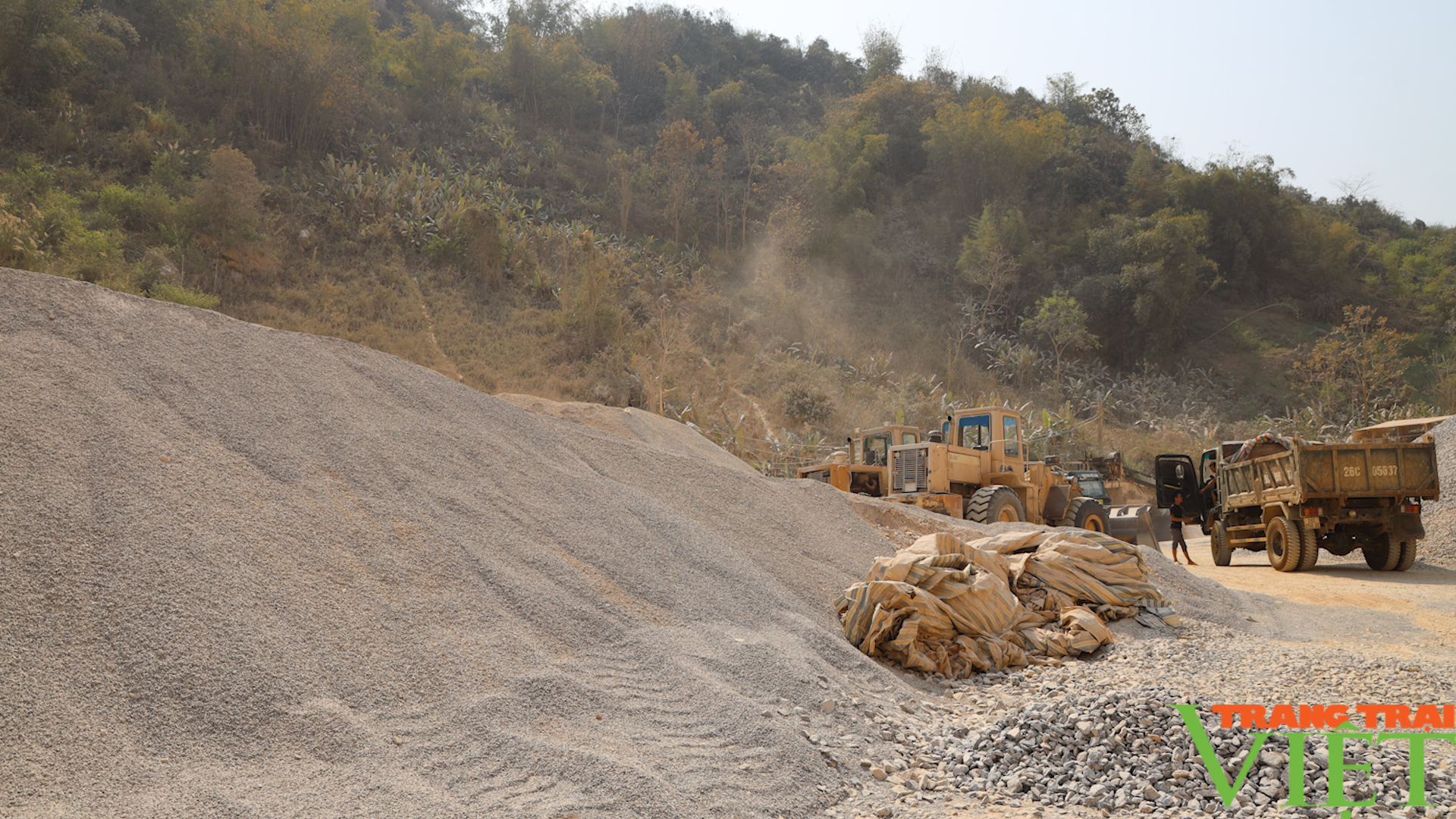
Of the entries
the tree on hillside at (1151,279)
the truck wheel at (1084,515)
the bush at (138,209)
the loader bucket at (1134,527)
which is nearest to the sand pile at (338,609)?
the truck wheel at (1084,515)

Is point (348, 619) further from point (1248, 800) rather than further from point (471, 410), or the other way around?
point (1248, 800)

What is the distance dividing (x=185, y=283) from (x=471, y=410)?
533 inches

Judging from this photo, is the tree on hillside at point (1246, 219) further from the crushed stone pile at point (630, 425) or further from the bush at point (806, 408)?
the crushed stone pile at point (630, 425)

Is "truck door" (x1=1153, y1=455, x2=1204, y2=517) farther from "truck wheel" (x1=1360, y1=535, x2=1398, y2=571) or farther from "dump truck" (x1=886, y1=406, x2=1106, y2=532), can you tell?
"truck wheel" (x1=1360, y1=535, x2=1398, y2=571)

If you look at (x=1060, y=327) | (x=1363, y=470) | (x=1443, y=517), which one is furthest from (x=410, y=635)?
(x=1060, y=327)

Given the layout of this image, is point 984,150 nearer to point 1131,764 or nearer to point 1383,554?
point 1383,554

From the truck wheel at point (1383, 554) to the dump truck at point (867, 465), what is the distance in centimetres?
611

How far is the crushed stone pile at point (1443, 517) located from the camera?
37.1ft

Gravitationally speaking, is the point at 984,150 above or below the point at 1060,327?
above

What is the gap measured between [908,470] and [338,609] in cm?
847

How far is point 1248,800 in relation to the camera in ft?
9.71

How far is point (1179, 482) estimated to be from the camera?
45.9 feet

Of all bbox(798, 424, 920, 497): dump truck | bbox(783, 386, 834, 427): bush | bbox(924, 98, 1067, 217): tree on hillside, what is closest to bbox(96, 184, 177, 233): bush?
bbox(783, 386, 834, 427): bush

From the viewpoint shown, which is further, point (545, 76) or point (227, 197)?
point (545, 76)
